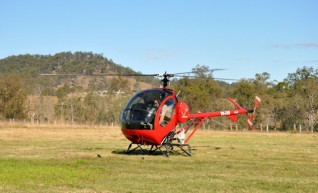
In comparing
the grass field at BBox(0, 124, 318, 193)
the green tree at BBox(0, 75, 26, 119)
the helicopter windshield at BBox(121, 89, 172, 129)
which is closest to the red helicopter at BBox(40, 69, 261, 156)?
the helicopter windshield at BBox(121, 89, 172, 129)

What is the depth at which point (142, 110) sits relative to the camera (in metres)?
20.3

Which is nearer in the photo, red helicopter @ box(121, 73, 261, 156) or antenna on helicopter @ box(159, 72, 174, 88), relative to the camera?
red helicopter @ box(121, 73, 261, 156)

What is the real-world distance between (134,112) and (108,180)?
7.44m

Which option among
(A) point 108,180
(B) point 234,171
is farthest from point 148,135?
(A) point 108,180

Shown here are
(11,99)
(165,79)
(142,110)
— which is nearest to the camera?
(142,110)

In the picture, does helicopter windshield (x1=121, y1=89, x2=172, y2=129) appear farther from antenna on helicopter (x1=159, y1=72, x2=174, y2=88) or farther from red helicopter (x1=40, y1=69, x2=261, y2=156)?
antenna on helicopter (x1=159, y1=72, x2=174, y2=88)

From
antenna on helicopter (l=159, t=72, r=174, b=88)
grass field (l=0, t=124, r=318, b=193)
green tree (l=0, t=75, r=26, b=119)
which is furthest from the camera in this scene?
green tree (l=0, t=75, r=26, b=119)

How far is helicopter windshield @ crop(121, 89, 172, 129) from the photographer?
2030cm

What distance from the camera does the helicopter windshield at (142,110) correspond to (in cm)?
2030

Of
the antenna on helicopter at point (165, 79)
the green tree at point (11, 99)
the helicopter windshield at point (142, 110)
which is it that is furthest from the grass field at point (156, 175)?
the green tree at point (11, 99)

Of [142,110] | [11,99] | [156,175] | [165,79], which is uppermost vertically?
[165,79]

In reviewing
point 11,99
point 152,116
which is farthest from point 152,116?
point 11,99

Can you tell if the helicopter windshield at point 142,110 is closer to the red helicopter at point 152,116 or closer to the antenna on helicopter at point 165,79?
the red helicopter at point 152,116

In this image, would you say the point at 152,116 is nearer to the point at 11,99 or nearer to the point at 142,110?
the point at 142,110
